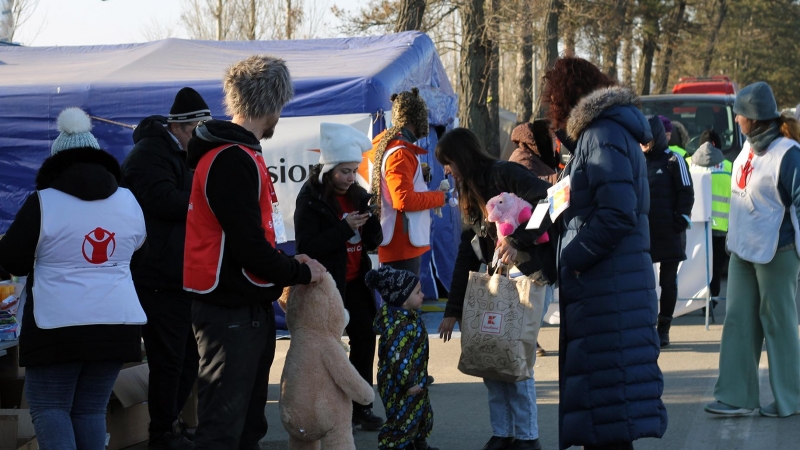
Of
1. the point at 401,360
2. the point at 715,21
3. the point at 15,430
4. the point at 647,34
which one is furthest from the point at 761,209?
the point at 715,21

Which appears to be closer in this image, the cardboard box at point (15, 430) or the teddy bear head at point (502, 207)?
the cardboard box at point (15, 430)

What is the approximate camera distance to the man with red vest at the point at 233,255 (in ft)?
11.7

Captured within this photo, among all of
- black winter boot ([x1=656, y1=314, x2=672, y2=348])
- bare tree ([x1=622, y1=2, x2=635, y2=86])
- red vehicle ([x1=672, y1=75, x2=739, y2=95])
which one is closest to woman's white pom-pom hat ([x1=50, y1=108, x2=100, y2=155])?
black winter boot ([x1=656, y1=314, x2=672, y2=348])

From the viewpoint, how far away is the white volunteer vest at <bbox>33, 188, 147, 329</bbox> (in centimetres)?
383

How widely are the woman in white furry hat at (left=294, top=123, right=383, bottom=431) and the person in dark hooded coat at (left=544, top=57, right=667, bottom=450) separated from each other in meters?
1.59

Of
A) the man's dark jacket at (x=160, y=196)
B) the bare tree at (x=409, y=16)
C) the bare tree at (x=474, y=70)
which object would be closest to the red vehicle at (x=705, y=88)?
the bare tree at (x=474, y=70)

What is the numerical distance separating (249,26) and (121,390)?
88.6 ft

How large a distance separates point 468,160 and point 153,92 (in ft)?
15.4

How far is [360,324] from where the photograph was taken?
18.6 feet

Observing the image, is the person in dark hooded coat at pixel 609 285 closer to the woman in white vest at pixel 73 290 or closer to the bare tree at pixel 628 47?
the woman in white vest at pixel 73 290

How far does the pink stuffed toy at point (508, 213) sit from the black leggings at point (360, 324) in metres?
1.14

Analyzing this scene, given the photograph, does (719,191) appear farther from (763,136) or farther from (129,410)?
(129,410)

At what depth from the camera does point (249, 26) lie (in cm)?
3106

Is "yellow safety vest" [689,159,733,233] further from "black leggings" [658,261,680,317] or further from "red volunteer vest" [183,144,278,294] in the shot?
"red volunteer vest" [183,144,278,294]
